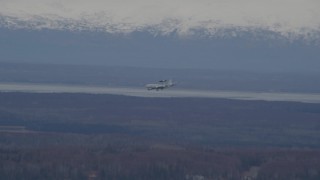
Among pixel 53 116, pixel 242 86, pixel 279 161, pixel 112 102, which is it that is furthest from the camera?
pixel 242 86

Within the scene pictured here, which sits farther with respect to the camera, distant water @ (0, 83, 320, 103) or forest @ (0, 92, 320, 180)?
distant water @ (0, 83, 320, 103)

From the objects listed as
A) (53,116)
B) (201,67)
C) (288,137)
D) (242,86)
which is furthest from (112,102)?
(201,67)

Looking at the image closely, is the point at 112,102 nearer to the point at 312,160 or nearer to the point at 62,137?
the point at 62,137

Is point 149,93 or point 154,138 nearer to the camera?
point 154,138

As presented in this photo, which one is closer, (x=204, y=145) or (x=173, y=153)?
(x=173, y=153)

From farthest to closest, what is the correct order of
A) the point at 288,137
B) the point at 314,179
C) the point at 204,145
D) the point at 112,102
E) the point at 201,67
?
the point at 201,67 → the point at 112,102 → the point at 288,137 → the point at 204,145 → the point at 314,179
